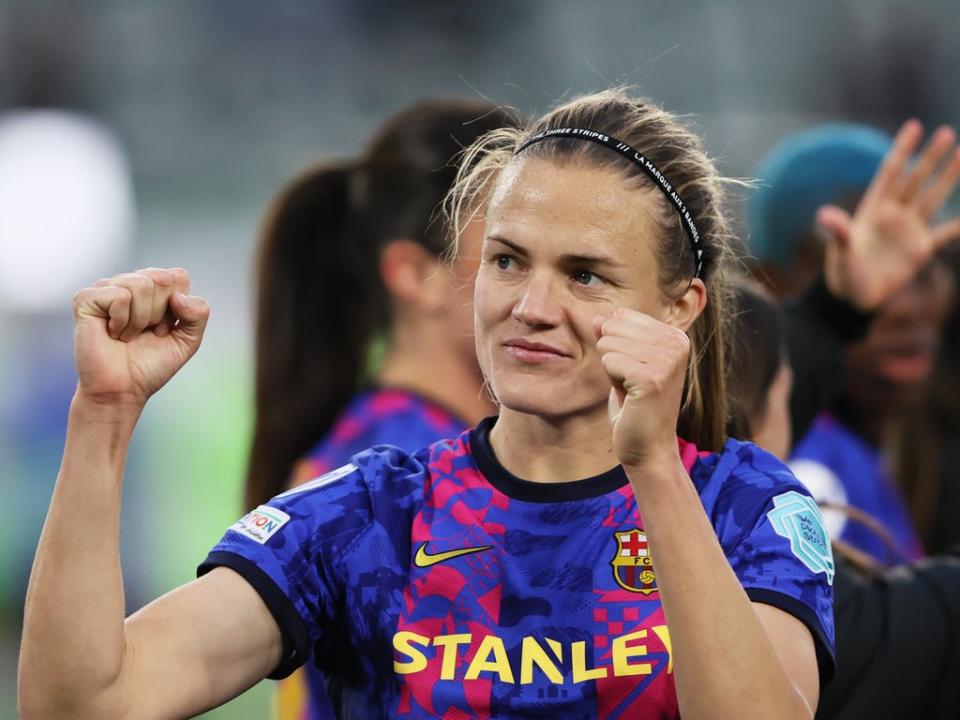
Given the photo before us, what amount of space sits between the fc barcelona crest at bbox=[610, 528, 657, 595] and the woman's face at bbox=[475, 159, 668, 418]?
192mm

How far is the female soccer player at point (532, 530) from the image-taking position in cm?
167

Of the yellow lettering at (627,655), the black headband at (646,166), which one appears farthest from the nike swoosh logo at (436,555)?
the black headband at (646,166)

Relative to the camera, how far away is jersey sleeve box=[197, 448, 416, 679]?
1.89 metres

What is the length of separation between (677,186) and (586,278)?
220 millimetres

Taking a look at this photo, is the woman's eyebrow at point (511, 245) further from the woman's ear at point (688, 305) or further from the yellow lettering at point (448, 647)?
the yellow lettering at point (448, 647)

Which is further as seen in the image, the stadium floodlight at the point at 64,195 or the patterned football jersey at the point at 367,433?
the stadium floodlight at the point at 64,195

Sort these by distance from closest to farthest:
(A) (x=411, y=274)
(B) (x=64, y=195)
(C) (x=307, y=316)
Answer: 1. (A) (x=411, y=274)
2. (C) (x=307, y=316)
3. (B) (x=64, y=195)

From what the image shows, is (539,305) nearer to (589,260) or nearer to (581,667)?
(589,260)

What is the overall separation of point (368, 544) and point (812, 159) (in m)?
2.46

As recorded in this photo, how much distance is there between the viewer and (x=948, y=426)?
14.9ft

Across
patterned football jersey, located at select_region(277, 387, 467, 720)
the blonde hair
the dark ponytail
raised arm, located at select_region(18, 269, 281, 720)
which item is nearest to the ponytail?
the dark ponytail

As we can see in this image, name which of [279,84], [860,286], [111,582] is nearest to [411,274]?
[860,286]

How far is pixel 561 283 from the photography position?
191cm

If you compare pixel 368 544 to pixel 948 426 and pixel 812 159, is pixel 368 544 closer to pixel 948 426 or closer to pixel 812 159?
pixel 812 159
